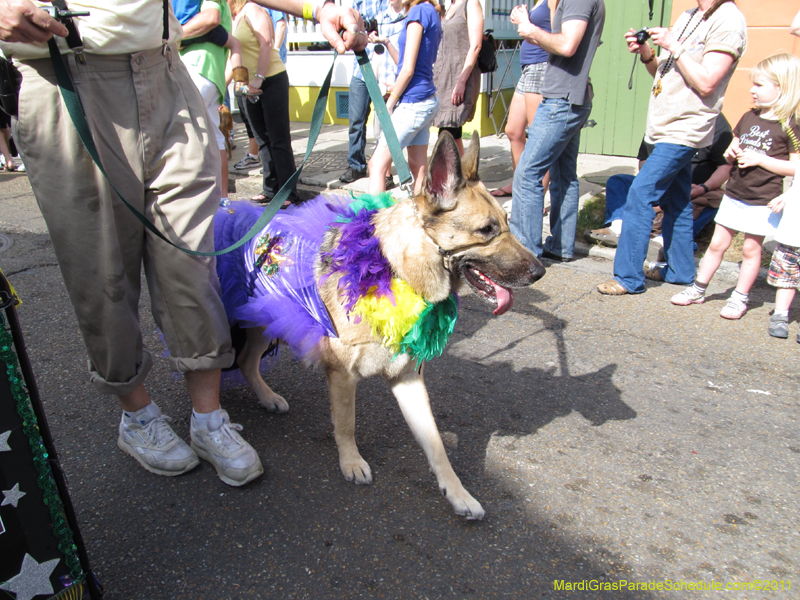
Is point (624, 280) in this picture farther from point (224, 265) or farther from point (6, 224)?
point (6, 224)

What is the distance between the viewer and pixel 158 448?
260 cm

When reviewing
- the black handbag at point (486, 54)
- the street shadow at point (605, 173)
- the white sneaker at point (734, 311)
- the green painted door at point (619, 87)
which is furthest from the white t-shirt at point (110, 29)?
the green painted door at point (619, 87)

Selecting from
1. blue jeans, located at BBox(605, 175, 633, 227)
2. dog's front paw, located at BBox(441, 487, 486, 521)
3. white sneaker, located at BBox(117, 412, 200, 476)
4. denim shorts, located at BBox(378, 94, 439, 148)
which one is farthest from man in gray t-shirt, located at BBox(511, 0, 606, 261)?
white sneaker, located at BBox(117, 412, 200, 476)

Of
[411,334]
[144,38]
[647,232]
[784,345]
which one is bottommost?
[784,345]

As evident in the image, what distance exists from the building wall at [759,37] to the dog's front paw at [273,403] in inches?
253

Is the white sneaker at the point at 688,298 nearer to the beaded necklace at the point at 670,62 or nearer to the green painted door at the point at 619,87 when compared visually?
the beaded necklace at the point at 670,62

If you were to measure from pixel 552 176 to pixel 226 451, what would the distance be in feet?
13.3

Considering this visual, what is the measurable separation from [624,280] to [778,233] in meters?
1.13

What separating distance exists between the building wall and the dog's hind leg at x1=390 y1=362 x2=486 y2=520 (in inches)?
244

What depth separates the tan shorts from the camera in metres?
2.10

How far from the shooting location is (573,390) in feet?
11.1

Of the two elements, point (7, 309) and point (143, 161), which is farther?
point (143, 161)

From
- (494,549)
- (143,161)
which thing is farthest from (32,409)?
(494,549)

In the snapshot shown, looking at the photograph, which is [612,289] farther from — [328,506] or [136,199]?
[136,199]
